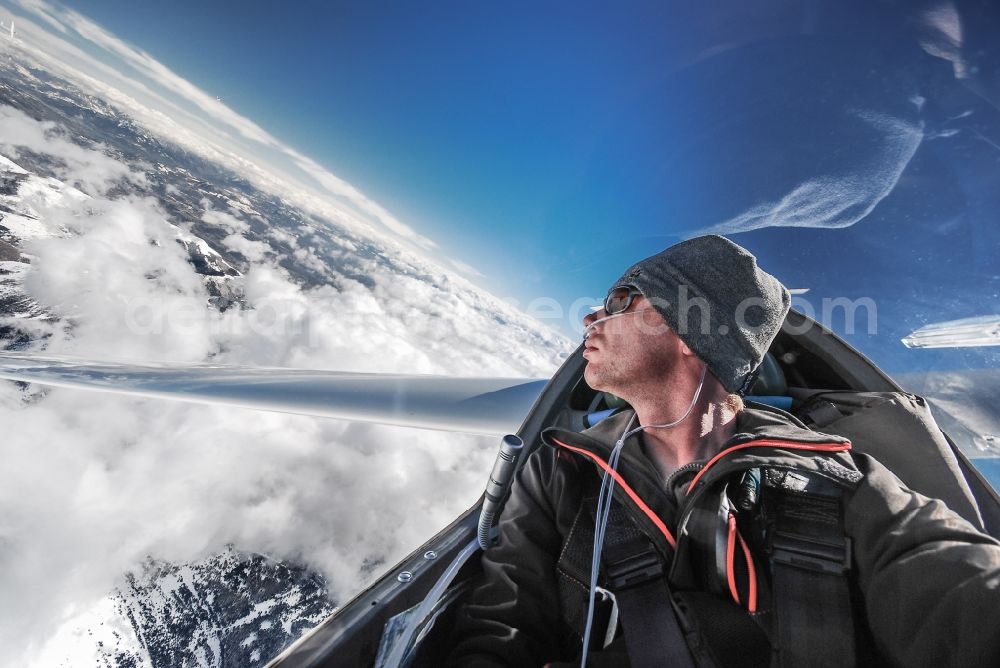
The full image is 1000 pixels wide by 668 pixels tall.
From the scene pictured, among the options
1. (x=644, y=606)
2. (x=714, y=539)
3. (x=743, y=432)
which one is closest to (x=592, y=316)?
(x=743, y=432)

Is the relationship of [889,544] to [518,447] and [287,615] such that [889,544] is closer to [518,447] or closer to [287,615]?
[518,447]

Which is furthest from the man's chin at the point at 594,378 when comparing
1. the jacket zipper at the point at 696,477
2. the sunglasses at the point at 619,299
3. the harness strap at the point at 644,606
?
the harness strap at the point at 644,606

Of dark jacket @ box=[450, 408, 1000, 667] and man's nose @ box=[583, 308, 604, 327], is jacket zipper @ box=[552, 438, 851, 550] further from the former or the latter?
man's nose @ box=[583, 308, 604, 327]

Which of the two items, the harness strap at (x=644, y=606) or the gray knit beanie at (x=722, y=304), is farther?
the gray knit beanie at (x=722, y=304)

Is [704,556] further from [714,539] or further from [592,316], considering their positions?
[592,316]

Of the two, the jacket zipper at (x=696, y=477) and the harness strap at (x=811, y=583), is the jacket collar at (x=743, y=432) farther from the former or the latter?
the harness strap at (x=811, y=583)

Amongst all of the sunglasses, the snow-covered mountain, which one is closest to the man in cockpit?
the sunglasses

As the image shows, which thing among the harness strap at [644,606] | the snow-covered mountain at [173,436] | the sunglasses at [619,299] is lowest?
the snow-covered mountain at [173,436]

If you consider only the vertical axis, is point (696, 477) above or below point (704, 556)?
above
